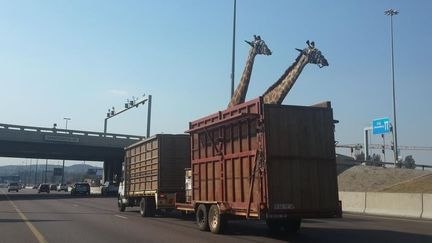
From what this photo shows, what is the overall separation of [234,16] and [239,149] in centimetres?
2214

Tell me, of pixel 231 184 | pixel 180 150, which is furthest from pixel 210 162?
pixel 180 150

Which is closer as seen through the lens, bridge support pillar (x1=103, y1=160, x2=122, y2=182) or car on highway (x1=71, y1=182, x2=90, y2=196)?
car on highway (x1=71, y1=182, x2=90, y2=196)

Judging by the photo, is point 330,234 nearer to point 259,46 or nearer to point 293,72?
point 293,72

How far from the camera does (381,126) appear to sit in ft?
174

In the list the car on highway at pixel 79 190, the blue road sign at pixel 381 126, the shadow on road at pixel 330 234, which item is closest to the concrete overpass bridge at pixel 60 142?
the car on highway at pixel 79 190

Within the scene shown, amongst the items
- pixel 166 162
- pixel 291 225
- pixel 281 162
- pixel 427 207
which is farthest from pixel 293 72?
pixel 281 162

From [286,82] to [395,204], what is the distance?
9.36 m

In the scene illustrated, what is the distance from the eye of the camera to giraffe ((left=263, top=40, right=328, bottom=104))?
31750 mm

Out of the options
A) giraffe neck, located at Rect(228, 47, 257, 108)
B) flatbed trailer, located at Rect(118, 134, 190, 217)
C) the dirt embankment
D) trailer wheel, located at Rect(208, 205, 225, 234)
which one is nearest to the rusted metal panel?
flatbed trailer, located at Rect(118, 134, 190, 217)

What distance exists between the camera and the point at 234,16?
3594 cm

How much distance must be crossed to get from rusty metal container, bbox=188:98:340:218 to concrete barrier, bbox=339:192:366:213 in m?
15.9

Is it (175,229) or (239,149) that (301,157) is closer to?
(239,149)

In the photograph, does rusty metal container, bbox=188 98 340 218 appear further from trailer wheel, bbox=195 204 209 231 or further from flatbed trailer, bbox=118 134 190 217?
flatbed trailer, bbox=118 134 190 217

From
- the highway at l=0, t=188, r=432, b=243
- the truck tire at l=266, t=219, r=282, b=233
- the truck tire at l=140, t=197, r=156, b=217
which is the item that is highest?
the truck tire at l=140, t=197, r=156, b=217
